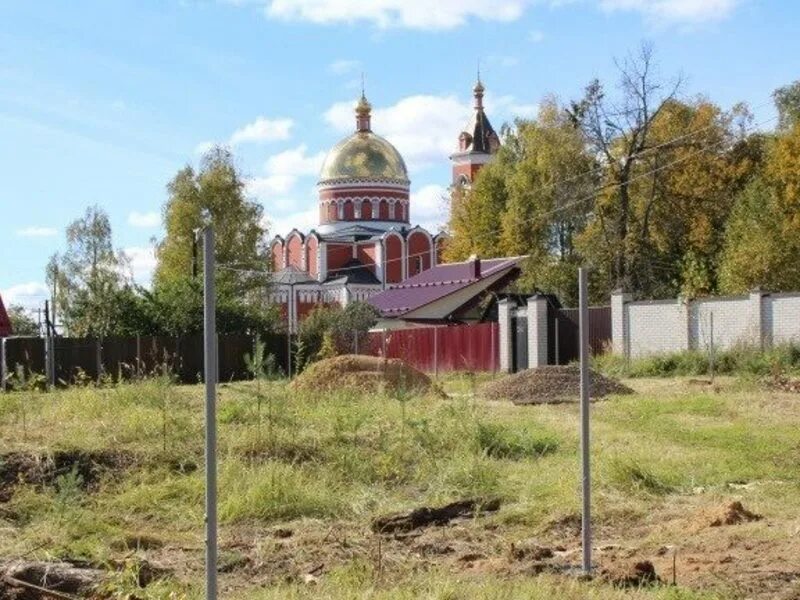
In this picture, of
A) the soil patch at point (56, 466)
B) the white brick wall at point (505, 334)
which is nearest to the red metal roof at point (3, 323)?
the white brick wall at point (505, 334)

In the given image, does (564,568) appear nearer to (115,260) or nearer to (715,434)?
(715,434)

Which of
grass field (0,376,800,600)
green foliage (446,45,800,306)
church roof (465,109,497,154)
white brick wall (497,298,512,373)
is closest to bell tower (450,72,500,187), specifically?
church roof (465,109,497,154)

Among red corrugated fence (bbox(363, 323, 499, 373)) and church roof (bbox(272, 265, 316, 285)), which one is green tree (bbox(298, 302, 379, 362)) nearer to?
red corrugated fence (bbox(363, 323, 499, 373))

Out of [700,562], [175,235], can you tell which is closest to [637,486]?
[700,562]

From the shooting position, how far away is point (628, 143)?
143 ft

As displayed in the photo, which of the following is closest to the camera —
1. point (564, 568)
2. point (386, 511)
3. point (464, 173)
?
point (564, 568)

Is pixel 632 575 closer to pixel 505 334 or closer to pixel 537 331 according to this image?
pixel 537 331

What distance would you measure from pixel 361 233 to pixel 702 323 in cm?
4446

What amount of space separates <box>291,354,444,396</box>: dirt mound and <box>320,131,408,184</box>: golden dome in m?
54.4

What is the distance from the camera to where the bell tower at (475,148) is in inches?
3243

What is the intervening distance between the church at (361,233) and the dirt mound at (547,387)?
4503cm

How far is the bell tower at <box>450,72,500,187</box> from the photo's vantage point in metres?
82.4

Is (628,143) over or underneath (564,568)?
over

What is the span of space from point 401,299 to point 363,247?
21629 mm
